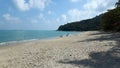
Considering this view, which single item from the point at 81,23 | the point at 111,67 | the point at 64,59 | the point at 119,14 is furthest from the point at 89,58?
the point at 81,23

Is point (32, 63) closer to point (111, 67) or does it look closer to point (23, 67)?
A: point (23, 67)

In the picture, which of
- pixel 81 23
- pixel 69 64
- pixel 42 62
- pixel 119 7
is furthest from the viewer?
pixel 81 23

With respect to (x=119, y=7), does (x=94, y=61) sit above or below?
below

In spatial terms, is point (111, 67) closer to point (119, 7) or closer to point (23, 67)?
point (23, 67)

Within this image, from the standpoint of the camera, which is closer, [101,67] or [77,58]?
[101,67]

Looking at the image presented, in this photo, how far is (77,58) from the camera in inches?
554

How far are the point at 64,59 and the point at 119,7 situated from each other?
3940 centimetres

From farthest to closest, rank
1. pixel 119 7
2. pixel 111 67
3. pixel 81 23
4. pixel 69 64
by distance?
pixel 81 23 → pixel 119 7 → pixel 69 64 → pixel 111 67

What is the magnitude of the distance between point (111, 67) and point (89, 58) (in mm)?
2399

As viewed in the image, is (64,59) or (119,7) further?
(119,7)

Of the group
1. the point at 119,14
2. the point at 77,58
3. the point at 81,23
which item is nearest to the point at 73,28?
the point at 81,23

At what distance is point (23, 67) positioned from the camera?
40.9ft

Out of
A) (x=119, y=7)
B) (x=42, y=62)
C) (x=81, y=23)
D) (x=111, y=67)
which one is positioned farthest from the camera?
(x=81, y=23)

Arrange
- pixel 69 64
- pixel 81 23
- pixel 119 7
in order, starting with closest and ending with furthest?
pixel 69 64, pixel 119 7, pixel 81 23
